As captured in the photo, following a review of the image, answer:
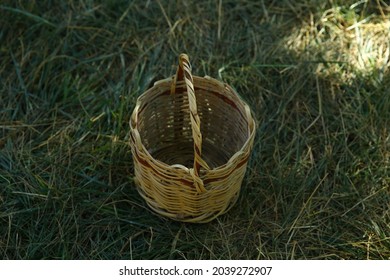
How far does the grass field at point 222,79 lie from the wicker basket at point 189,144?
80mm

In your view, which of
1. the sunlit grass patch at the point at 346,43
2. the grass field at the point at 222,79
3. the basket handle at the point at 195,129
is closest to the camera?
the basket handle at the point at 195,129

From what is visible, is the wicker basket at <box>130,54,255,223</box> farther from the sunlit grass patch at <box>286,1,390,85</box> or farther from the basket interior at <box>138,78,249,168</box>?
→ the sunlit grass patch at <box>286,1,390,85</box>

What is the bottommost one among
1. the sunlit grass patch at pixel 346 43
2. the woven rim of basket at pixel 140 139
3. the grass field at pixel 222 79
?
the grass field at pixel 222 79

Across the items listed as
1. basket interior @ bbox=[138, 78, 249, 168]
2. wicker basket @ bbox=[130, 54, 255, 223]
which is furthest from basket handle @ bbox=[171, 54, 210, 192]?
basket interior @ bbox=[138, 78, 249, 168]

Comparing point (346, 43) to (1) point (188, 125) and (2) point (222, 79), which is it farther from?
(1) point (188, 125)

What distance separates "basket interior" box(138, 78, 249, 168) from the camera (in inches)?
65.3

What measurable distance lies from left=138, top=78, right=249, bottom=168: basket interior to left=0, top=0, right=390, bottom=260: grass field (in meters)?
0.09

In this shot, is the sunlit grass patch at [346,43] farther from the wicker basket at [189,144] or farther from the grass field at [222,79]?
the wicker basket at [189,144]

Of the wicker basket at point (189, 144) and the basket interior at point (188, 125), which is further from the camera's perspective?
the basket interior at point (188, 125)

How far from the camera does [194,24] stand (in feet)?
6.82

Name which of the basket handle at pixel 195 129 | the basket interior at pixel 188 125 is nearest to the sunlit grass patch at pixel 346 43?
the basket interior at pixel 188 125

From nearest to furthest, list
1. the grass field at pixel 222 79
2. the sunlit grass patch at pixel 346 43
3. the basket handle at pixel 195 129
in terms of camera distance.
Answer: the basket handle at pixel 195 129
the grass field at pixel 222 79
the sunlit grass patch at pixel 346 43

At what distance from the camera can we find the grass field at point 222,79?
5.31 ft
